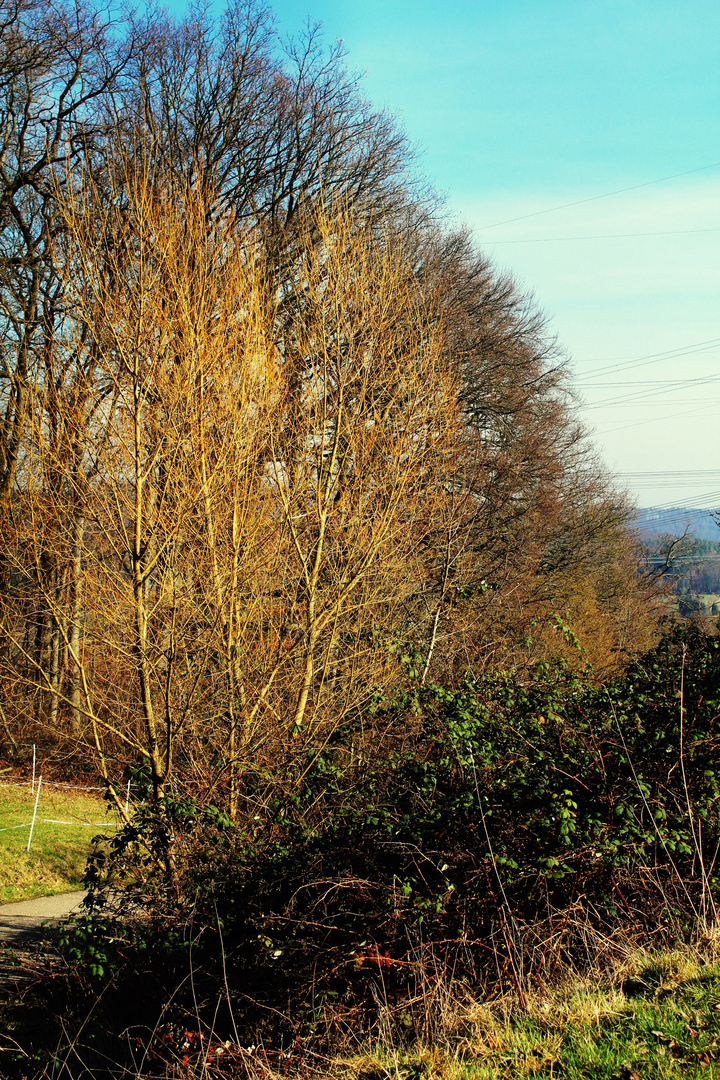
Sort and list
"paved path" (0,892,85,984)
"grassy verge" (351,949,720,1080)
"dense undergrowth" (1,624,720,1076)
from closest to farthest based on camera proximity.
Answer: "grassy verge" (351,949,720,1080) < "dense undergrowth" (1,624,720,1076) < "paved path" (0,892,85,984)

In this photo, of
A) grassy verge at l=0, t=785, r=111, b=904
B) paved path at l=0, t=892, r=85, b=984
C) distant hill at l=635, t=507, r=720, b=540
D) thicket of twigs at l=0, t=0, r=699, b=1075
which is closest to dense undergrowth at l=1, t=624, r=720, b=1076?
thicket of twigs at l=0, t=0, r=699, b=1075

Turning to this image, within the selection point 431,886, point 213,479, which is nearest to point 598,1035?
point 431,886

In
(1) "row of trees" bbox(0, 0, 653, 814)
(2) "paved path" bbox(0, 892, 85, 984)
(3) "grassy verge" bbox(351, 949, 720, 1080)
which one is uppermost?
(1) "row of trees" bbox(0, 0, 653, 814)

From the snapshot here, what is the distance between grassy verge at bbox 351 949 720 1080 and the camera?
372 centimetres

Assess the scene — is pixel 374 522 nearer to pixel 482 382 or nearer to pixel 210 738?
pixel 210 738

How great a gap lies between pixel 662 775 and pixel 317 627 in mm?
5710

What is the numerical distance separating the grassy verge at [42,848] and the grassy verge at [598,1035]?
27.1 feet

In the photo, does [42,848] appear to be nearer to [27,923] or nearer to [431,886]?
[27,923]

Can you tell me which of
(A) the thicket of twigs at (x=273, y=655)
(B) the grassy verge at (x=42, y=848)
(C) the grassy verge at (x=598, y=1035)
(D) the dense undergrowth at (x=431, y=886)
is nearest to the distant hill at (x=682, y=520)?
(A) the thicket of twigs at (x=273, y=655)

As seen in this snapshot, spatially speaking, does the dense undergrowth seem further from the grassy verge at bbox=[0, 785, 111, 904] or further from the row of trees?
the grassy verge at bbox=[0, 785, 111, 904]

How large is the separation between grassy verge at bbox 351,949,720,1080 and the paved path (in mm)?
4736

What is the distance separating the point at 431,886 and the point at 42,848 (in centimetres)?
1031

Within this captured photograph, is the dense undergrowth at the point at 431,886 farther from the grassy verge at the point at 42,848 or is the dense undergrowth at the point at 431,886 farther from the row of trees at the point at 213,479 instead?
the grassy verge at the point at 42,848

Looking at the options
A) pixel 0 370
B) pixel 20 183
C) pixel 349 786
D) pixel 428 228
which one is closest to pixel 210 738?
pixel 349 786
